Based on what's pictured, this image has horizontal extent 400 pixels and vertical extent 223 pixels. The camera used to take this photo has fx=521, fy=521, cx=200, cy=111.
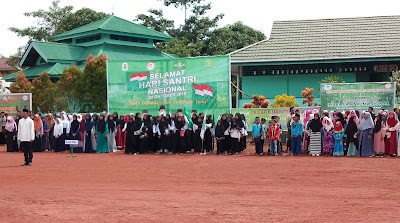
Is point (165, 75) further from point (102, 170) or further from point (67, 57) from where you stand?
point (67, 57)

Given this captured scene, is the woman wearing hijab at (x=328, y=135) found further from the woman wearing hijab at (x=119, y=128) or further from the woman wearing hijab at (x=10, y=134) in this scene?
the woman wearing hijab at (x=10, y=134)

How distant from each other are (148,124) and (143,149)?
97cm

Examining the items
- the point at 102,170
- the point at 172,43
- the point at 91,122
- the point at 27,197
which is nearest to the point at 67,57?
the point at 172,43

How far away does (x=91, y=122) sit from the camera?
2019 cm

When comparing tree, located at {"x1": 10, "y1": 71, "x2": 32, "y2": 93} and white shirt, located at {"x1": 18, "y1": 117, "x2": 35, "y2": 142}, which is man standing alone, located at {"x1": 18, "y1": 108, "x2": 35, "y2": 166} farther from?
tree, located at {"x1": 10, "y1": 71, "x2": 32, "y2": 93}

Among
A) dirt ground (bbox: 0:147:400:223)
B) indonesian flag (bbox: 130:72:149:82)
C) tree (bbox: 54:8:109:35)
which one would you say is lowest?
dirt ground (bbox: 0:147:400:223)

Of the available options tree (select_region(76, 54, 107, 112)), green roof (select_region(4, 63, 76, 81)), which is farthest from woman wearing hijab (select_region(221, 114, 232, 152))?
→ green roof (select_region(4, 63, 76, 81))

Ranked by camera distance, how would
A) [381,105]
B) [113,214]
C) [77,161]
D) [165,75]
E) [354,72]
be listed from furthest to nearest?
1. [354,72]
2. [165,75]
3. [381,105]
4. [77,161]
5. [113,214]

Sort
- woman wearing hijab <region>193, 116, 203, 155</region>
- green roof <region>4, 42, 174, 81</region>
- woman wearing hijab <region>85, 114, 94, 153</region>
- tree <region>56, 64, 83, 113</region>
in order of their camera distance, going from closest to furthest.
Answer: woman wearing hijab <region>193, 116, 203, 155</region> → woman wearing hijab <region>85, 114, 94, 153</region> → tree <region>56, 64, 83, 113</region> → green roof <region>4, 42, 174, 81</region>

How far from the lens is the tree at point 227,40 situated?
42219 millimetres

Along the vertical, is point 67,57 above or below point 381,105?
above

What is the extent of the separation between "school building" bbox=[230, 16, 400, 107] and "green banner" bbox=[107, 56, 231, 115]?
871 centimetres

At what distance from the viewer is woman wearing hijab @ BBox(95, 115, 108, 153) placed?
20047mm

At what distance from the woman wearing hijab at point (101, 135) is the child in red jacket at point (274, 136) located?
647cm
